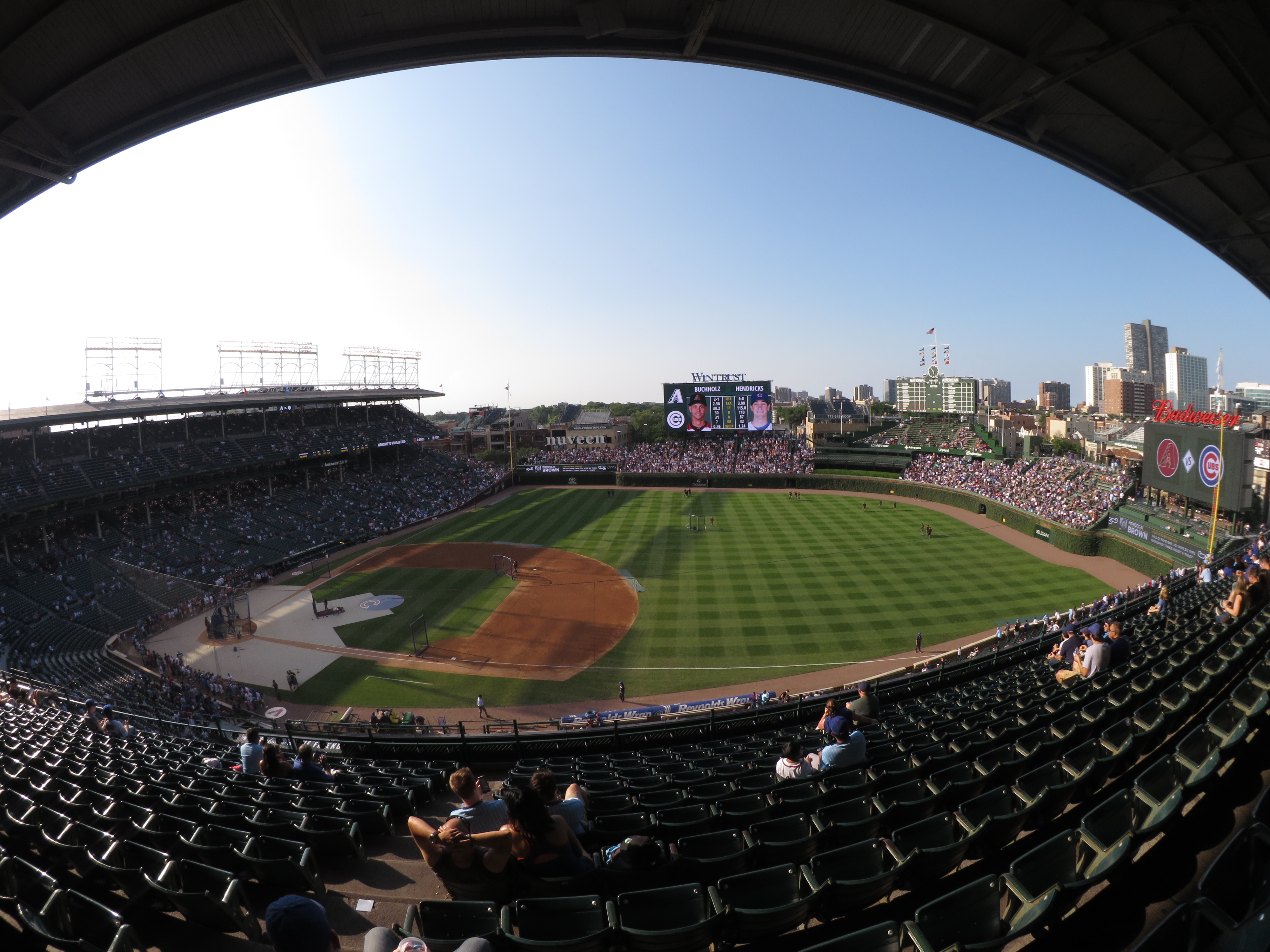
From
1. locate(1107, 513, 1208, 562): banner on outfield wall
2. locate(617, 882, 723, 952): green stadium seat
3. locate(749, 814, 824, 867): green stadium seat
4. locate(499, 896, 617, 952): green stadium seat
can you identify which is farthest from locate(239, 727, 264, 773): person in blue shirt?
locate(1107, 513, 1208, 562): banner on outfield wall

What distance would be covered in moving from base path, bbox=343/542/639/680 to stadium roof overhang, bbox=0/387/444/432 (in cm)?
2208

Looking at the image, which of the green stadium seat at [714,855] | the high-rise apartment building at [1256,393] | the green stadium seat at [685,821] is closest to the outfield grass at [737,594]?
the green stadium seat at [685,821]

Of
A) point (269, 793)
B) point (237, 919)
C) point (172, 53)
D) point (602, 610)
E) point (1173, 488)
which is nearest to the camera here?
point (237, 919)

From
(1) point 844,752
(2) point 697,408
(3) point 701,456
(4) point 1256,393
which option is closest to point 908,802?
(1) point 844,752

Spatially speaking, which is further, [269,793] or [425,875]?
[269,793]

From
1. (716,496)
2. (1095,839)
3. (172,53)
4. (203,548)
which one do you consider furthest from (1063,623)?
(203,548)

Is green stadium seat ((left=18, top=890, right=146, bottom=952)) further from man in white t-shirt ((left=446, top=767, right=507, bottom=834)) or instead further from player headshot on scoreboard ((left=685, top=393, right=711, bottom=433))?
player headshot on scoreboard ((left=685, top=393, right=711, bottom=433))

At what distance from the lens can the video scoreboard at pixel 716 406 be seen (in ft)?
224

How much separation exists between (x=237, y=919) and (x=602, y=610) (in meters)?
28.5

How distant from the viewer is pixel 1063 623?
71.6 feet

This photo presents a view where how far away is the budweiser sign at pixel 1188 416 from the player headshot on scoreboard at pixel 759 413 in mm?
34966

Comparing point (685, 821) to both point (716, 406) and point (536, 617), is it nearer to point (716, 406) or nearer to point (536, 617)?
point (536, 617)

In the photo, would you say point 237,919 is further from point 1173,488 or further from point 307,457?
point 307,457

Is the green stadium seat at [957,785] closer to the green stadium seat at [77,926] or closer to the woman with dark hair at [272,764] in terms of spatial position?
the green stadium seat at [77,926]
